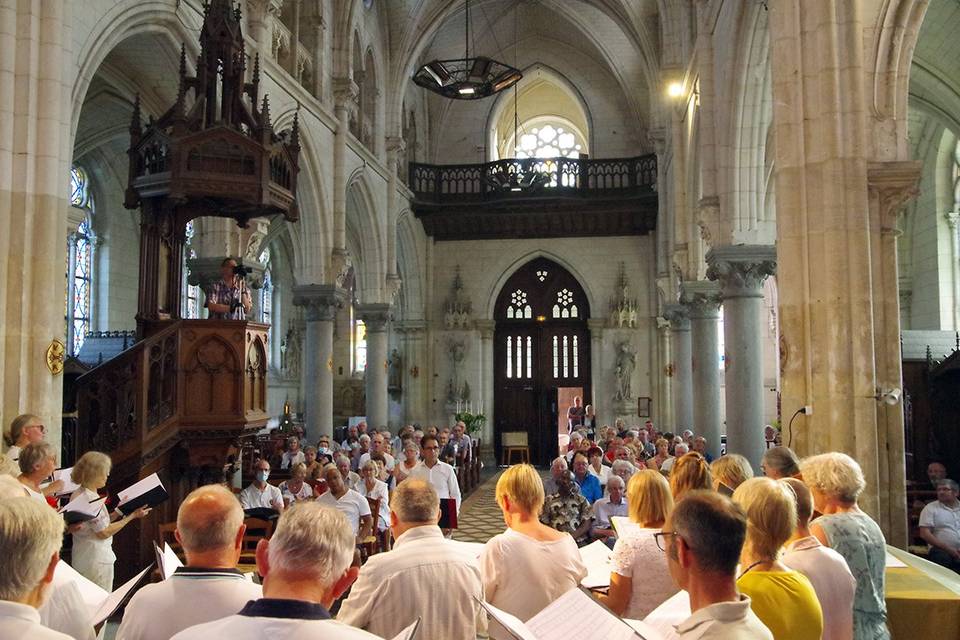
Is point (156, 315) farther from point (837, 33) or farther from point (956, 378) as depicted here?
point (956, 378)

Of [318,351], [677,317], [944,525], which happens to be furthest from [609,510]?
[677,317]

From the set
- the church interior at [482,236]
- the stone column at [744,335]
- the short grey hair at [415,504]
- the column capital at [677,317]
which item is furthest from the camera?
the column capital at [677,317]

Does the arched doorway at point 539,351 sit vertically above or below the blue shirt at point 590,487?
above

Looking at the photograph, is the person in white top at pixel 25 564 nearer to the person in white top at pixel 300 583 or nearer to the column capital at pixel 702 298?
the person in white top at pixel 300 583

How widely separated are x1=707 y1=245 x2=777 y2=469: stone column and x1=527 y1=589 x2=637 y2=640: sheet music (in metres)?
9.71

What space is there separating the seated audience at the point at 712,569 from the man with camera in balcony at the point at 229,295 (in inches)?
305

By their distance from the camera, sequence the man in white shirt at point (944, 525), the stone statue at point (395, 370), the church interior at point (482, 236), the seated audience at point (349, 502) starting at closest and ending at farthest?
the man in white shirt at point (944, 525) → the church interior at point (482, 236) → the seated audience at point (349, 502) → the stone statue at point (395, 370)

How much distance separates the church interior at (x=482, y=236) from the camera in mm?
7797

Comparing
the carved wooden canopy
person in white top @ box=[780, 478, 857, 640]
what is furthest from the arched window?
person in white top @ box=[780, 478, 857, 640]

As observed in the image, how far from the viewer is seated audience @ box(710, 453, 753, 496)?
4.45 meters

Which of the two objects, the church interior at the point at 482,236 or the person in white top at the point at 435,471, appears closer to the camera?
the church interior at the point at 482,236

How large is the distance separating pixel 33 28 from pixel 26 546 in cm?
777

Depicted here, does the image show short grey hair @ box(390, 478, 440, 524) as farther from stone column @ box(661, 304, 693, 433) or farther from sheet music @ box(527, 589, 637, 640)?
stone column @ box(661, 304, 693, 433)

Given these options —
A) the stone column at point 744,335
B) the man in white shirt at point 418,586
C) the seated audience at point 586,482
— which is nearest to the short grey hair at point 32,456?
the man in white shirt at point 418,586
